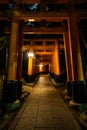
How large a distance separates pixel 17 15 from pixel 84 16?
3432 millimetres

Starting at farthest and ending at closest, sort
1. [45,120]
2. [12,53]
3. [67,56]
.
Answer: [67,56] → [12,53] → [45,120]

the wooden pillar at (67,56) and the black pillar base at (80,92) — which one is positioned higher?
the wooden pillar at (67,56)

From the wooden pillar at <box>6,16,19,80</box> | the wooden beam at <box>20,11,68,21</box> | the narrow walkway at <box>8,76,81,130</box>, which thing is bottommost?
the narrow walkway at <box>8,76,81,130</box>

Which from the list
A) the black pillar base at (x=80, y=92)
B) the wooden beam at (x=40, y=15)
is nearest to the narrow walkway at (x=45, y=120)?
the black pillar base at (x=80, y=92)

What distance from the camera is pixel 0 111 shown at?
18.6 feet

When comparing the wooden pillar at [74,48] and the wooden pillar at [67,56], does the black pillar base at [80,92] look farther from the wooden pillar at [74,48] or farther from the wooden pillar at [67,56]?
the wooden pillar at [67,56]

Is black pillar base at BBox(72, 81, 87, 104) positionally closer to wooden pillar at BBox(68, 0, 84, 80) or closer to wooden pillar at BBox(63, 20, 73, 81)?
wooden pillar at BBox(68, 0, 84, 80)

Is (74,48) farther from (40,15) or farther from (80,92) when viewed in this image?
(40,15)

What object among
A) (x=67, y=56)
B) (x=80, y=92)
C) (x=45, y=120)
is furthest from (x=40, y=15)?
(x=45, y=120)

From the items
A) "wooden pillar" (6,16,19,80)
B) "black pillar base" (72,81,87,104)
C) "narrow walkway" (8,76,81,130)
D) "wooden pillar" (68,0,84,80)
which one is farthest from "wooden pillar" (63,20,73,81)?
"wooden pillar" (6,16,19,80)

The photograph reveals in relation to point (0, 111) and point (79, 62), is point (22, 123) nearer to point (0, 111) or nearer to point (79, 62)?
point (0, 111)

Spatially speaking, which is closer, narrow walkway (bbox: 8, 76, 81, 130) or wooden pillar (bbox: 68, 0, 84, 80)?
narrow walkway (bbox: 8, 76, 81, 130)

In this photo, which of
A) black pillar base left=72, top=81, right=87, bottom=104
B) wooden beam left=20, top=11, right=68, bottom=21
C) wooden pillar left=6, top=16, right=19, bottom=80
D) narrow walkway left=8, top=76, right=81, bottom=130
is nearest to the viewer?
narrow walkway left=8, top=76, right=81, bottom=130

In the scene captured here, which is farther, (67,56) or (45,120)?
(67,56)
